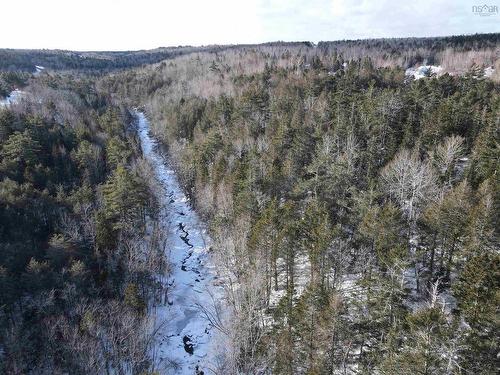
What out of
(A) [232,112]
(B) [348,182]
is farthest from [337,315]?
(A) [232,112]

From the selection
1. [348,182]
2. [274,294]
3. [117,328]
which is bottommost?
[274,294]

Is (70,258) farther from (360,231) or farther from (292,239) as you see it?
(360,231)

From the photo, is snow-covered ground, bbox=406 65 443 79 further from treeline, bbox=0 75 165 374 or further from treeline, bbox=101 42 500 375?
treeline, bbox=0 75 165 374

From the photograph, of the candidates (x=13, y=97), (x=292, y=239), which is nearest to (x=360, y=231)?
(x=292, y=239)

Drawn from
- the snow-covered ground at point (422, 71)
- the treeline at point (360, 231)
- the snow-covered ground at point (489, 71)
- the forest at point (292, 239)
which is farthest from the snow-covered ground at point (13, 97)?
the snow-covered ground at point (489, 71)

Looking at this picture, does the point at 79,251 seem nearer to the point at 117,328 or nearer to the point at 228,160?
the point at 117,328

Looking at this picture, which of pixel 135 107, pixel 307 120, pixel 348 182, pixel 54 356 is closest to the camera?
pixel 54 356
